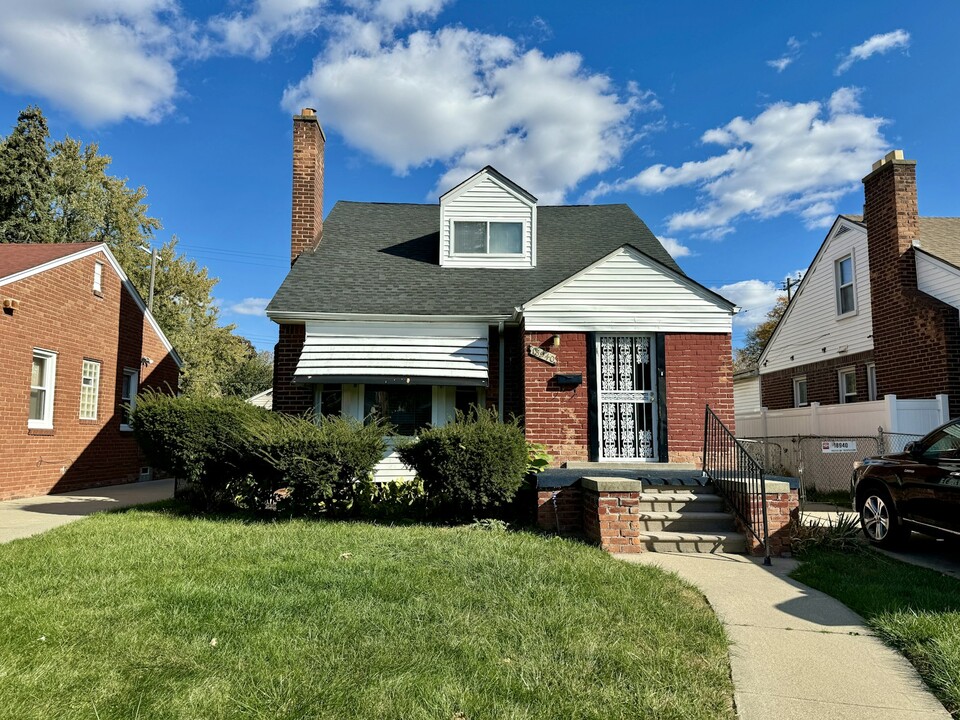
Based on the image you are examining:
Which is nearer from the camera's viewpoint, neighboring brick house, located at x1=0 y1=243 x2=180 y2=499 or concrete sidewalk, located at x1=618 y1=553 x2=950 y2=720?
concrete sidewalk, located at x1=618 y1=553 x2=950 y2=720

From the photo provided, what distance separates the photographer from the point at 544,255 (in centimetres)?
1383

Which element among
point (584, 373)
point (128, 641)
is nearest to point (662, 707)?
point (128, 641)

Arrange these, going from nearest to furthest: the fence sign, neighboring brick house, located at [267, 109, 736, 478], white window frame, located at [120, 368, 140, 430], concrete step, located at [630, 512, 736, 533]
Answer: concrete step, located at [630, 512, 736, 533] < neighboring brick house, located at [267, 109, 736, 478] < the fence sign < white window frame, located at [120, 368, 140, 430]

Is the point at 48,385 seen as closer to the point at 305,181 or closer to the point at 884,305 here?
the point at 305,181

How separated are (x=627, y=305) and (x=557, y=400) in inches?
77.2

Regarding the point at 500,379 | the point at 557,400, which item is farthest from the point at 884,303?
the point at 500,379

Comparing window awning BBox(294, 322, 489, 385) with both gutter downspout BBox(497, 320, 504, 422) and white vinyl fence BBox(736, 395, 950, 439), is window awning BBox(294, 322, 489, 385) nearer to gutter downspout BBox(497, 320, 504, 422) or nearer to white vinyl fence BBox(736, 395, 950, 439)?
gutter downspout BBox(497, 320, 504, 422)

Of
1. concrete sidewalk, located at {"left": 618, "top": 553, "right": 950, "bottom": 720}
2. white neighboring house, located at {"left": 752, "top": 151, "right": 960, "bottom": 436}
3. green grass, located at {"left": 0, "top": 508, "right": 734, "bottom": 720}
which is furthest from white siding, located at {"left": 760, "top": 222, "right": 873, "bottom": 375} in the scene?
green grass, located at {"left": 0, "top": 508, "right": 734, "bottom": 720}

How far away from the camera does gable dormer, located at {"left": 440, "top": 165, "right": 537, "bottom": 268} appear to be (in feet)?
43.3

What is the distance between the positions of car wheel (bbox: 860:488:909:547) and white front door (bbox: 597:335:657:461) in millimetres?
2965

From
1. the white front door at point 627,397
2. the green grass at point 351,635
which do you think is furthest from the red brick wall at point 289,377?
the white front door at point 627,397

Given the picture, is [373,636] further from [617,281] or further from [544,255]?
[544,255]

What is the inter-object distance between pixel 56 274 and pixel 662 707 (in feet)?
45.8

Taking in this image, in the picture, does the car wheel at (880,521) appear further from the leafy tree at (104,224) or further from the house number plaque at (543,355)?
the leafy tree at (104,224)
